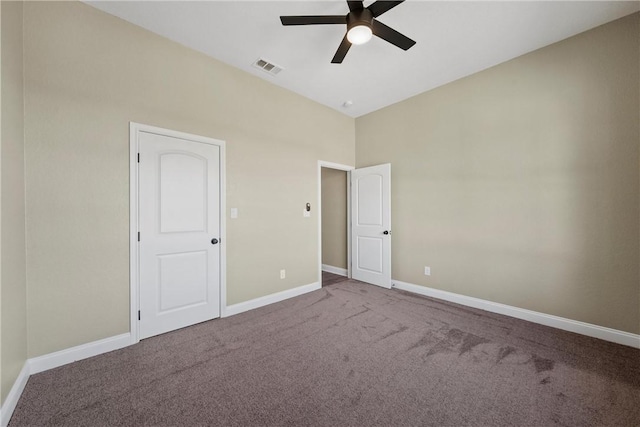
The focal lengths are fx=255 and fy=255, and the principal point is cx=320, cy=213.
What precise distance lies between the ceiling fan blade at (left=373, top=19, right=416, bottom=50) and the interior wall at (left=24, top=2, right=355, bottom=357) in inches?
73.4

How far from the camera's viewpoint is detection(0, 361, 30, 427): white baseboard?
1.52 metres

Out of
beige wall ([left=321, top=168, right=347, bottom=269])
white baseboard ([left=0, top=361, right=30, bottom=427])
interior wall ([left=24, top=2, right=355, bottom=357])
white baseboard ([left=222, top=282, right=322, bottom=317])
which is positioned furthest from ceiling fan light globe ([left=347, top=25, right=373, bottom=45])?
white baseboard ([left=0, top=361, right=30, bottom=427])

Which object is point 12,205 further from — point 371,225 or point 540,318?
point 540,318

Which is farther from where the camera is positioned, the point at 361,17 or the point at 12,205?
the point at 361,17

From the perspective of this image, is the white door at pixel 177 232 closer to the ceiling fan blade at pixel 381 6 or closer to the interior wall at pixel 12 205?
the interior wall at pixel 12 205

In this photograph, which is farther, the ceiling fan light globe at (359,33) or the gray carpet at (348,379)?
the ceiling fan light globe at (359,33)

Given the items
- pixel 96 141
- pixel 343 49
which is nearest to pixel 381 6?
pixel 343 49

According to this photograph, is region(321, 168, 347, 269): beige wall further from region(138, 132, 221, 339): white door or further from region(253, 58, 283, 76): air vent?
region(138, 132, 221, 339): white door

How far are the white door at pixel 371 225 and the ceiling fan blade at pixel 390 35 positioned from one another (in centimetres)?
209

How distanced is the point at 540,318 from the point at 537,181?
1560 millimetres

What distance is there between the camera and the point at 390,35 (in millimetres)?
2209

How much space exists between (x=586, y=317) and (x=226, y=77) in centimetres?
482

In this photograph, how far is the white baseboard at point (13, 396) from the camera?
1518 millimetres

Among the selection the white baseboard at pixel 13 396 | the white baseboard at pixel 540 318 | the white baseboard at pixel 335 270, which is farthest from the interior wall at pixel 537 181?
the white baseboard at pixel 13 396
